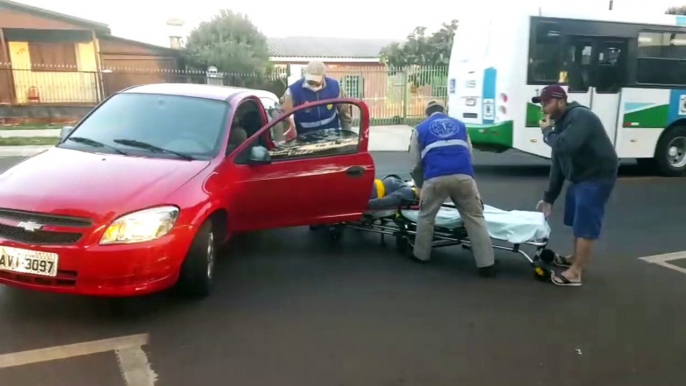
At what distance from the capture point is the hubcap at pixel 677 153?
11.7 meters

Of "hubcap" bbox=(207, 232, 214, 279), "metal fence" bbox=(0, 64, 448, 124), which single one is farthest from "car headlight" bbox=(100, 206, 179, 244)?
"metal fence" bbox=(0, 64, 448, 124)

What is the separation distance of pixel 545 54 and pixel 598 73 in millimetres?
1227

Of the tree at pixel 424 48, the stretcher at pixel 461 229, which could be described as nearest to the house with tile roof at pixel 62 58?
the tree at pixel 424 48

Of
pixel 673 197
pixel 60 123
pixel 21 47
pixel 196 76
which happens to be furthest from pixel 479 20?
pixel 21 47

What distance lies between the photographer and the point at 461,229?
5.71 m

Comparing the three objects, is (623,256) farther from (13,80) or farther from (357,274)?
(13,80)

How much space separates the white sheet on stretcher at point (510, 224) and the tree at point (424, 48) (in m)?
20.7

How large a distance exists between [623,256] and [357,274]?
2833 mm

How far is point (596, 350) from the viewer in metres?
4.04

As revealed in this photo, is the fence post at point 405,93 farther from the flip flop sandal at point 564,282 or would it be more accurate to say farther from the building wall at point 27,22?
the flip flop sandal at point 564,282

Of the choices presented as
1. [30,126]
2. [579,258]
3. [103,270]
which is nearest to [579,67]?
[579,258]

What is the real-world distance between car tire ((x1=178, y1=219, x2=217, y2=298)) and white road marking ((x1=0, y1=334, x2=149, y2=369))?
0.56 metres

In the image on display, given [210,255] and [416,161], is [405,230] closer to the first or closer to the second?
[416,161]

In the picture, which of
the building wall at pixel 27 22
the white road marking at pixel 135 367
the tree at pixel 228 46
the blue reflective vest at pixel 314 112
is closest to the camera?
the white road marking at pixel 135 367
